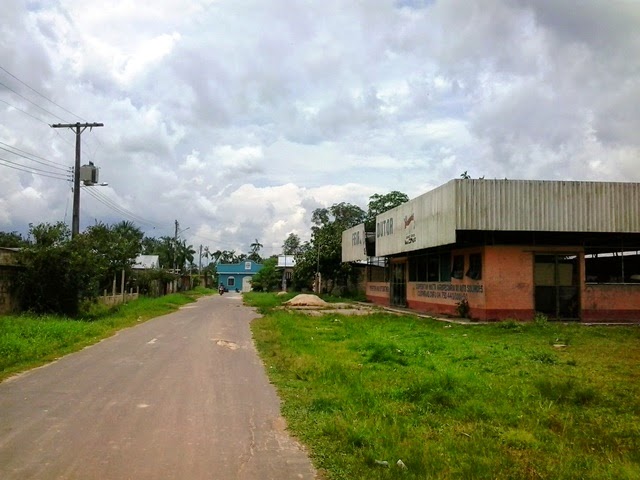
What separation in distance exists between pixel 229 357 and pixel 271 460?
800 cm

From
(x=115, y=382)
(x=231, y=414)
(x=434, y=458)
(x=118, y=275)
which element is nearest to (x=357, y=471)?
(x=434, y=458)

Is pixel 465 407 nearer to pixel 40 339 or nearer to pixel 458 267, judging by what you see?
pixel 40 339

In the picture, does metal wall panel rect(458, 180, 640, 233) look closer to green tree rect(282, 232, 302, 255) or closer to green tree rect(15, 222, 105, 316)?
green tree rect(15, 222, 105, 316)

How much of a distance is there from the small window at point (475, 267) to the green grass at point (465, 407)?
7190 mm

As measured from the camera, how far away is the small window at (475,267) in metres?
22.7

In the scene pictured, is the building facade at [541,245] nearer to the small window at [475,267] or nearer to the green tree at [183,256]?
the small window at [475,267]

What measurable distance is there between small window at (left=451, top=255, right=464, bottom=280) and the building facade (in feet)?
0.15

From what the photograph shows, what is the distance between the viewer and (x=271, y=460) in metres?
5.89

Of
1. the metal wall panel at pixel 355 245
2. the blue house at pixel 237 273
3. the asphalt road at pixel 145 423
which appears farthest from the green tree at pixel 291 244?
the asphalt road at pixel 145 423

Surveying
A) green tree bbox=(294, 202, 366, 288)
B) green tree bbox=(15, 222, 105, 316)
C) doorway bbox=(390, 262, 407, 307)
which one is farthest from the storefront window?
green tree bbox=(294, 202, 366, 288)

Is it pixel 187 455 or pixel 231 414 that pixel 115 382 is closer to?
pixel 231 414

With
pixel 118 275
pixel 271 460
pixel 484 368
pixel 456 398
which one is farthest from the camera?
pixel 118 275

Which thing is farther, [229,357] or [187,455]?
[229,357]

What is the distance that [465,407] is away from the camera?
7.87m
